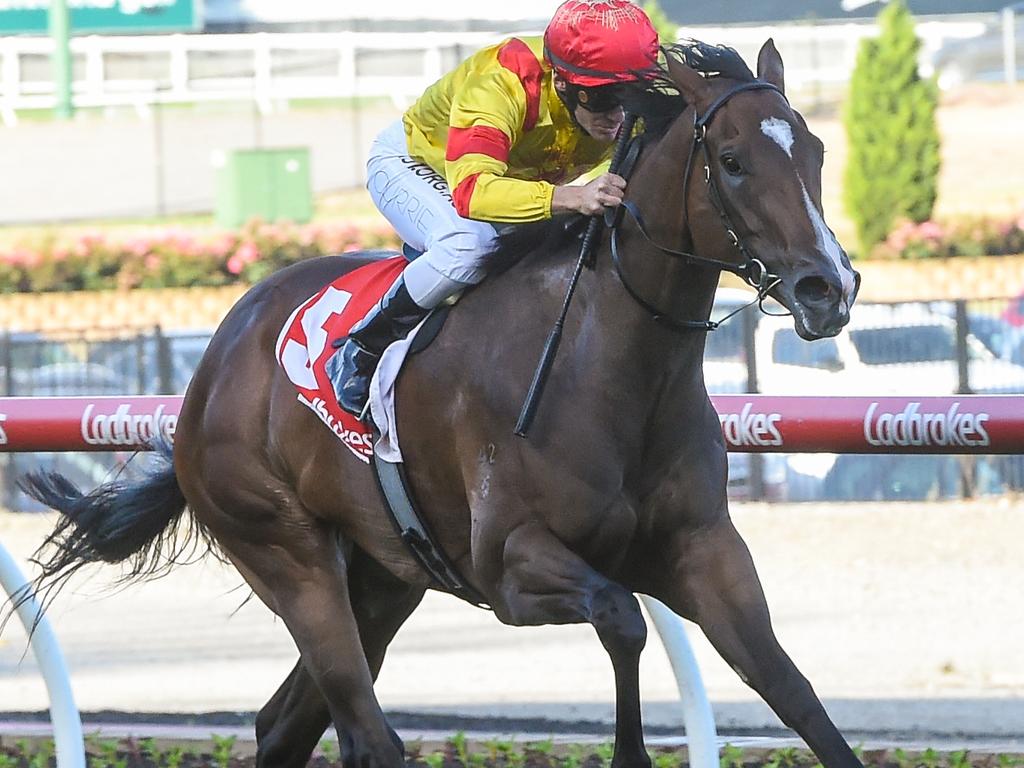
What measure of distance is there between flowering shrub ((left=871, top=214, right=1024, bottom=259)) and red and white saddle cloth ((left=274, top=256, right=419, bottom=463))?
60.6 feet

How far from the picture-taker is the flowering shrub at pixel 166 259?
71.8 feet

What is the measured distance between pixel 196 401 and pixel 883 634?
4.20m

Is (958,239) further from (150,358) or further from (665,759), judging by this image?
(665,759)

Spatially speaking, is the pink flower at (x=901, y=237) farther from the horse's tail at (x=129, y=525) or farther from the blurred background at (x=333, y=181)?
the horse's tail at (x=129, y=525)

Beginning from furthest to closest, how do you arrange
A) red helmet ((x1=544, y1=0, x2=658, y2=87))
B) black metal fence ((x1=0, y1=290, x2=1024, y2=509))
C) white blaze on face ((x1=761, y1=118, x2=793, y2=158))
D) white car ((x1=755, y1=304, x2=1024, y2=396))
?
white car ((x1=755, y1=304, x2=1024, y2=396)) → black metal fence ((x1=0, y1=290, x2=1024, y2=509)) → red helmet ((x1=544, y1=0, x2=658, y2=87)) → white blaze on face ((x1=761, y1=118, x2=793, y2=158))

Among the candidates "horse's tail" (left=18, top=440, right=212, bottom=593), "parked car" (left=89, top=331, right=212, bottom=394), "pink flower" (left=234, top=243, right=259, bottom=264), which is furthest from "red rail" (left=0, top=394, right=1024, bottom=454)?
"pink flower" (left=234, top=243, right=259, bottom=264)

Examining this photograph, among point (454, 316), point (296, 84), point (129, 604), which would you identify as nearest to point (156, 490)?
point (454, 316)

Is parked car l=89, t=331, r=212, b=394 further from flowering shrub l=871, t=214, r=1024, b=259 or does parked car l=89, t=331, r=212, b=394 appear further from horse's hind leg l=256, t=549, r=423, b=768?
flowering shrub l=871, t=214, r=1024, b=259

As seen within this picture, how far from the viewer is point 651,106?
3551 mm

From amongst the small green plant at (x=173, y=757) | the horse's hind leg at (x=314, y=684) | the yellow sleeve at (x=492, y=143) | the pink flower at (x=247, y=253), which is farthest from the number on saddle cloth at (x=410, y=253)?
the pink flower at (x=247, y=253)

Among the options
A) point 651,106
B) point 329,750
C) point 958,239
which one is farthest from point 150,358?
point 958,239

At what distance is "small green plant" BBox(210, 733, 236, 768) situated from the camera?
5199 mm

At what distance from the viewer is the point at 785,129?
3.21 m

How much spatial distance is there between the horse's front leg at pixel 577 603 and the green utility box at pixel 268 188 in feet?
75.5
